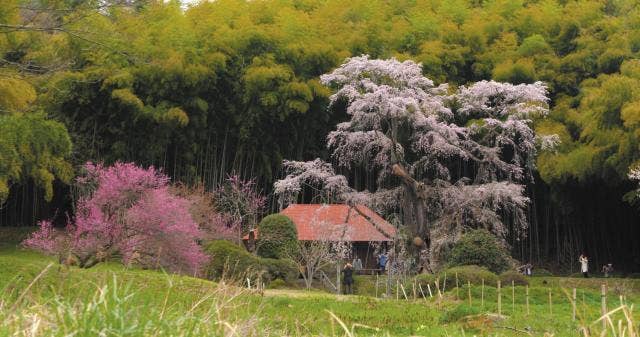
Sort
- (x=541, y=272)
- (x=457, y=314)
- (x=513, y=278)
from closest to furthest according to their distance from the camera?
(x=457, y=314) < (x=513, y=278) < (x=541, y=272)

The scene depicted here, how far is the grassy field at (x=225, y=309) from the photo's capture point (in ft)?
7.41

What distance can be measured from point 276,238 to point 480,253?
4362 mm

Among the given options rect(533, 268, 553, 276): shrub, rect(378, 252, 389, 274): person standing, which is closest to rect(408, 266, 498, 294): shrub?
rect(378, 252, 389, 274): person standing

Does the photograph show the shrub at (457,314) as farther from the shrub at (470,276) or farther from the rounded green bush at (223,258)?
the rounded green bush at (223,258)

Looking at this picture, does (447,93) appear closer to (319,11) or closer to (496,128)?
A: (496,128)

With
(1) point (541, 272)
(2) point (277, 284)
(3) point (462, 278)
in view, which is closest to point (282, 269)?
(2) point (277, 284)

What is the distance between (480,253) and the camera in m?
15.0

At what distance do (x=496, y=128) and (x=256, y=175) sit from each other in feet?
23.3

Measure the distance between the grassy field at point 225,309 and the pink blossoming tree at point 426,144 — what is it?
6.29 ft

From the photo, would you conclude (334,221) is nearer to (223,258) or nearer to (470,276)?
(223,258)

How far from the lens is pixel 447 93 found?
63.7 feet

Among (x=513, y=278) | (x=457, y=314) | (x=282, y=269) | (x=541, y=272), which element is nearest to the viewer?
(x=457, y=314)

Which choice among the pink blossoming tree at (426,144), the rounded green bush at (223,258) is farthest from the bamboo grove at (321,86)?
the rounded green bush at (223,258)

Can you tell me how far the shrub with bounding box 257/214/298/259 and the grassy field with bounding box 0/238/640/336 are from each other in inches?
77.2
